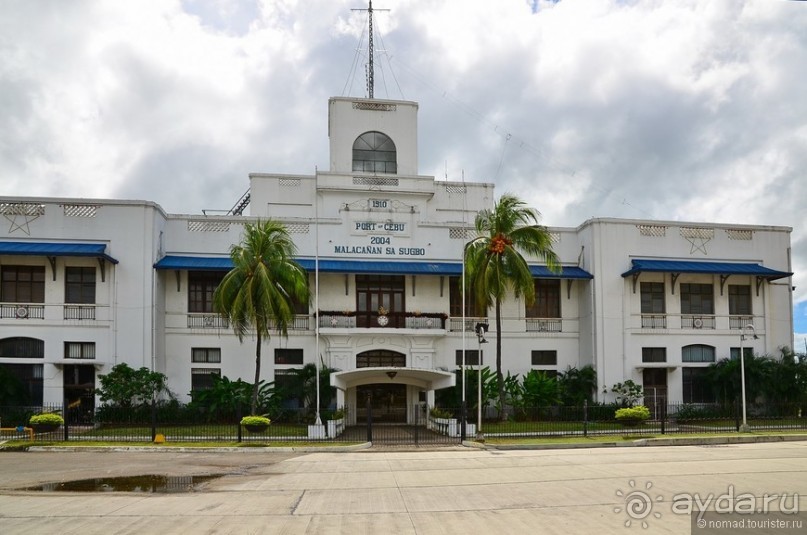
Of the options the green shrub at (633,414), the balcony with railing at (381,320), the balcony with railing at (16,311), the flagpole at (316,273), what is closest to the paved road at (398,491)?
A: the green shrub at (633,414)

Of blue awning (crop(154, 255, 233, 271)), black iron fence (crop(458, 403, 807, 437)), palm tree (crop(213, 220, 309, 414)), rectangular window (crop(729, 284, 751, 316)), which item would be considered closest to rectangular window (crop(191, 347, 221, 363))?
blue awning (crop(154, 255, 233, 271))

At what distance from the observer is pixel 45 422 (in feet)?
95.3

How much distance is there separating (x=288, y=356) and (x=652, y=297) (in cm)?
2018

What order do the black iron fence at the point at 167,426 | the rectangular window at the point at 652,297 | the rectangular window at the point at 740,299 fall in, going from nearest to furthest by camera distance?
the black iron fence at the point at 167,426 < the rectangular window at the point at 652,297 < the rectangular window at the point at 740,299

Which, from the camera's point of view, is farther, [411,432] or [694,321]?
[694,321]

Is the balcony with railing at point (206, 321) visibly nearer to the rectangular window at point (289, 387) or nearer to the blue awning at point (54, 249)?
the rectangular window at point (289, 387)

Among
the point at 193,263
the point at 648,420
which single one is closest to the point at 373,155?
the point at 193,263

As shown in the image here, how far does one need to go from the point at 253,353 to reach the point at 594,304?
18163 mm

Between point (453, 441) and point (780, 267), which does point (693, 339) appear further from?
point (453, 441)

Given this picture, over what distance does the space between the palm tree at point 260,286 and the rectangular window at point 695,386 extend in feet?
71.0

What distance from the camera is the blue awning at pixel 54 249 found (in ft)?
113

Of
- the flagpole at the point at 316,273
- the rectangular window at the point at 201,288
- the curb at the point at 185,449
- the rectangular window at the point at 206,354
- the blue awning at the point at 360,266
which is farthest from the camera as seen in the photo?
the rectangular window at the point at 201,288

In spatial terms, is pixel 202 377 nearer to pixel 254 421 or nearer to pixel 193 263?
pixel 193 263

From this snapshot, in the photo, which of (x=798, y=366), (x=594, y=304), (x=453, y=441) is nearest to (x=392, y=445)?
(x=453, y=441)
